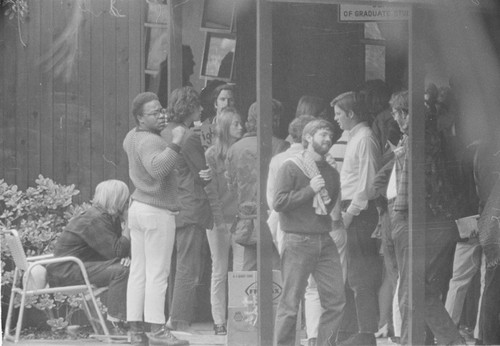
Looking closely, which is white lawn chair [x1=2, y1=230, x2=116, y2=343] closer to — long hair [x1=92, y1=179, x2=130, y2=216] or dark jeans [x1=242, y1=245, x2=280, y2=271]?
long hair [x1=92, y1=179, x2=130, y2=216]

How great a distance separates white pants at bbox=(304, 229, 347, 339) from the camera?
7547 mm

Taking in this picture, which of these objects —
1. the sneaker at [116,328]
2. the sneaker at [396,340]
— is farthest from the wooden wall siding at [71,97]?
the sneaker at [396,340]

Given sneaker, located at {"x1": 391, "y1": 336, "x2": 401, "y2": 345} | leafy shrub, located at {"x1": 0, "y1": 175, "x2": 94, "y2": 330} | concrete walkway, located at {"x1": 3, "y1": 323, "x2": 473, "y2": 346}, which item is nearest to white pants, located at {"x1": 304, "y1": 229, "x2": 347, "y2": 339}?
concrete walkway, located at {"x1": 3, "y1": 323, "x2": 473, "y2": 346}

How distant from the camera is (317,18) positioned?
7.51 meters

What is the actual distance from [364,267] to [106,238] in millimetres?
1824

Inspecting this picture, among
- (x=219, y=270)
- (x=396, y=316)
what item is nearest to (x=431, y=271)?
(x=396, y=316)

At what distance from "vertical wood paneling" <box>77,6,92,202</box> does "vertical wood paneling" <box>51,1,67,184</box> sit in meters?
0.11

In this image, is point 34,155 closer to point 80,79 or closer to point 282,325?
point 80,79

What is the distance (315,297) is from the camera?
757cm

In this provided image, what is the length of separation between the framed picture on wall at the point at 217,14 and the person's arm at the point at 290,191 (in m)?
1.06

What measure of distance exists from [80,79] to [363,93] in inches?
77.6

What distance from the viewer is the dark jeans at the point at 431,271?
7.74 metres

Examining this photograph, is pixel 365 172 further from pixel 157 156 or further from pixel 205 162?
pixel 157 156

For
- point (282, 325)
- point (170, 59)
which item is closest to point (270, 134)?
point (170, 59)
